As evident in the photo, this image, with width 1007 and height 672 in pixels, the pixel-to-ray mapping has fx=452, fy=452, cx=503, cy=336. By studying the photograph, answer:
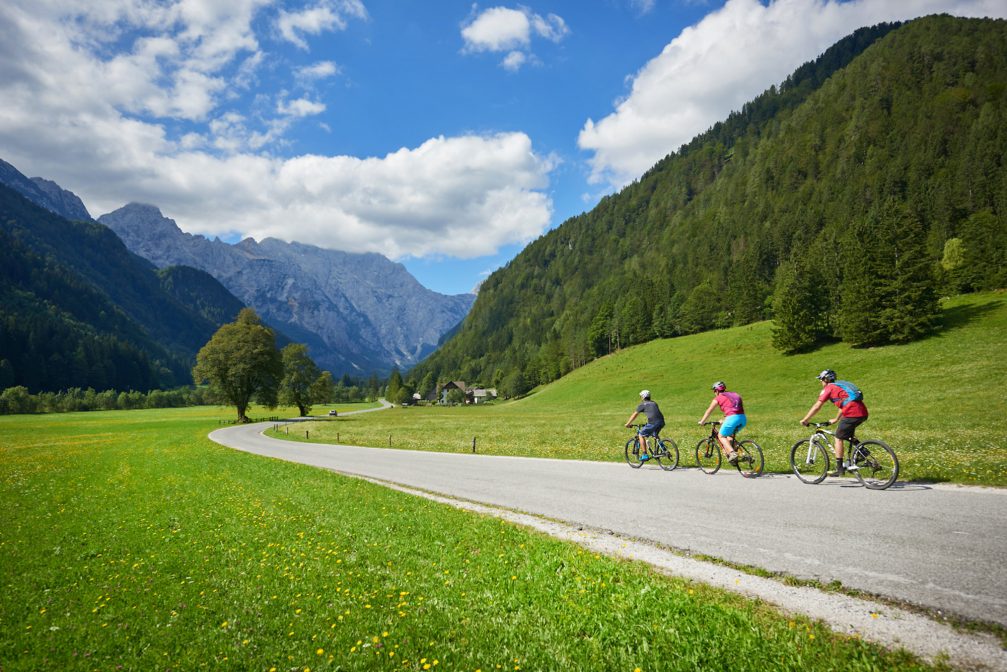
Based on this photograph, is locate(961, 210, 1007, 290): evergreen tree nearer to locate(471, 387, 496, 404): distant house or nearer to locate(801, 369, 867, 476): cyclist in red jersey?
locate(801, 369, 867, 476): cyclist in red jersey

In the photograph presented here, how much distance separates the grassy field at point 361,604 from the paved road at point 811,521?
181cm

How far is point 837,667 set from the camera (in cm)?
422

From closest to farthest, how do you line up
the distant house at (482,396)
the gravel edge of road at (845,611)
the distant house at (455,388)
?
the gravel edge of road at (845,611) < the distant house at (482,396) < the distant house at (455,388)

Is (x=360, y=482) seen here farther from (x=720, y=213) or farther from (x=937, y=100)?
(x=937, y=100)

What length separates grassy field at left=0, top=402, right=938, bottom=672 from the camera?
197 inches

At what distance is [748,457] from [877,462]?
10.7 feet

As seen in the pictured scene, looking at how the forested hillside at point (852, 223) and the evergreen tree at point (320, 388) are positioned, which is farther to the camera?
the evergreen tree at point (320, 388)

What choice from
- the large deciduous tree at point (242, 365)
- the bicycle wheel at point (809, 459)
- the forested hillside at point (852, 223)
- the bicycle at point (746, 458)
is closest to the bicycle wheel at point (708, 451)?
the bicycle at point (746, 458)

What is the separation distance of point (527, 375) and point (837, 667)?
13591 cm

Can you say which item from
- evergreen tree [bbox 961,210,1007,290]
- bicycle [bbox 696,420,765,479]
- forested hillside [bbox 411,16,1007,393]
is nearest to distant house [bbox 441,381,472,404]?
forested hillside [bbox 411,16,1007,393]

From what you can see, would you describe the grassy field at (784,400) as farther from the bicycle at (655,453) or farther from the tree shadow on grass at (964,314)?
the bicycle at (655,453)

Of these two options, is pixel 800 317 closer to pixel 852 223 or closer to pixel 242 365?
pixel 852 223

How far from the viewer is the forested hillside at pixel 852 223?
199 feet

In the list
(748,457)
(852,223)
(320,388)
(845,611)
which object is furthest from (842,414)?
(852,223)
